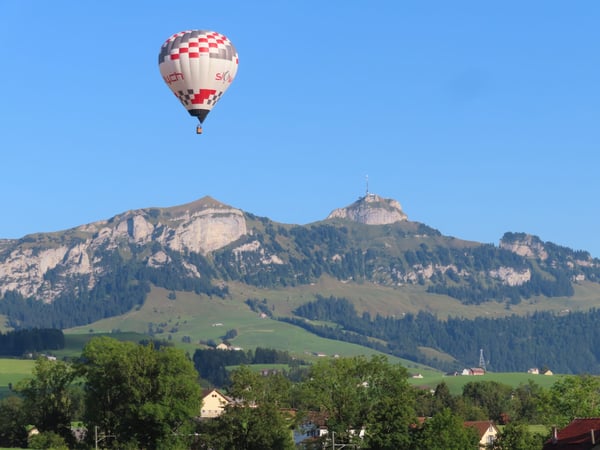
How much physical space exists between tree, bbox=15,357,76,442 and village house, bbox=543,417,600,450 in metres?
56.6

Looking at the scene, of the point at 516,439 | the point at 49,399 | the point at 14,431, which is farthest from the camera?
the point at 14,431

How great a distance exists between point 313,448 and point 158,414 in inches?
646

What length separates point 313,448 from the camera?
127938mm

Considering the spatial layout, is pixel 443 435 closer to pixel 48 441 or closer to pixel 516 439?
pixel 516 439

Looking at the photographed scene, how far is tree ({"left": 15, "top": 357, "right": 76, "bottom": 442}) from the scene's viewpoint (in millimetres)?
153500

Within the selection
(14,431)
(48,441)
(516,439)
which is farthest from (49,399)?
(516,439)

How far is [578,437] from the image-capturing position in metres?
112

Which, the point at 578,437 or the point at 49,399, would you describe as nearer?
the point at 578,437

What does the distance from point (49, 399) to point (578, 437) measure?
64704mm

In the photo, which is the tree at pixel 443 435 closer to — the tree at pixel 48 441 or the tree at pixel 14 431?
the tree at pixel 48 441

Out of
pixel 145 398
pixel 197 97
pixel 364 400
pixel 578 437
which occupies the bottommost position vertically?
pixel 578 437

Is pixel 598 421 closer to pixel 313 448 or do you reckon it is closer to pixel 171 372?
pixel 313 448

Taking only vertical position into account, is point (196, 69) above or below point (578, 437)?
above

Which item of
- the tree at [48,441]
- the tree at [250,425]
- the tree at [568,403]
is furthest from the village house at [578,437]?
the tree at [48,441]
